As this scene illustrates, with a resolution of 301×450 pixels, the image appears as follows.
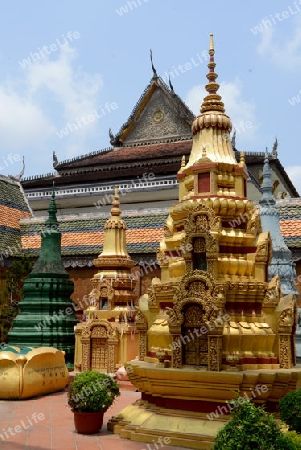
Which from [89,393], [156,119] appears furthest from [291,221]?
[156,119]

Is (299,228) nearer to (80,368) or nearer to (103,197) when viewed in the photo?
(80,368)

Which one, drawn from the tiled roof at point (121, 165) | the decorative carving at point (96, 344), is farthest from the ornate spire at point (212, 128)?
the tiled roof at point (121, 165)

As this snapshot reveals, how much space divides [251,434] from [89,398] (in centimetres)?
424

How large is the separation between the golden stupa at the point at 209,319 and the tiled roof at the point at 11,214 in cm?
1415

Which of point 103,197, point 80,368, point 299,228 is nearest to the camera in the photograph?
point 80,368

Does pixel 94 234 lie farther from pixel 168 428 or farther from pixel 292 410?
pixel 292 410

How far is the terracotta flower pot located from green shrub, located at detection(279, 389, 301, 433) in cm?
360

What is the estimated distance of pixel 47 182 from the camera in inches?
1281

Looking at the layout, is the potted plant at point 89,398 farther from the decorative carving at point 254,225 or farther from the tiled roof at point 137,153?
the tiled roof at point 137,153

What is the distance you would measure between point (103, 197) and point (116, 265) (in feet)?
39.4

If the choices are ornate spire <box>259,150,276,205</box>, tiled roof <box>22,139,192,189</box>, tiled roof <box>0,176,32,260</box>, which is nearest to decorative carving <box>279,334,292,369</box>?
ornate spire <box>259,150,276,205</box>

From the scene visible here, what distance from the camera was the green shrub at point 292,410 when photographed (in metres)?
7.18

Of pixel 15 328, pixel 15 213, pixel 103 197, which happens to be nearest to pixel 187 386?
pixel 15 328

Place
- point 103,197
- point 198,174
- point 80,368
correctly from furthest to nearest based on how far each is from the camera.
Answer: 1. point 103,197
2. point 80,368
3. point 198,174
